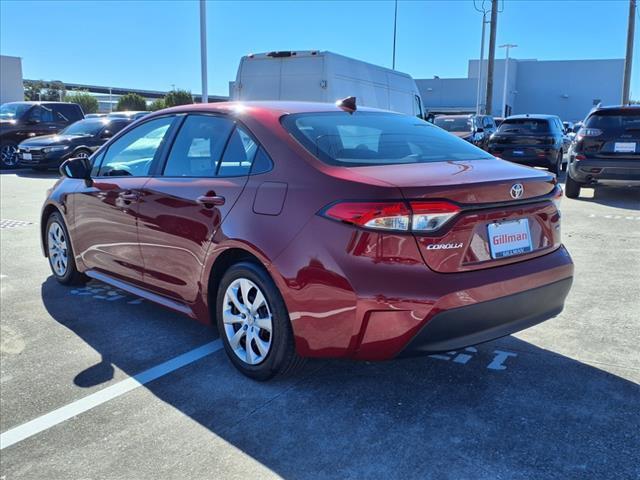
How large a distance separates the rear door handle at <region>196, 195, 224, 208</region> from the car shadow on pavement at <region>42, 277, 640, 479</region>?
3.27 ft

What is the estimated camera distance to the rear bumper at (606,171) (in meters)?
9.65

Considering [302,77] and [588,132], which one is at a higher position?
[302,77]

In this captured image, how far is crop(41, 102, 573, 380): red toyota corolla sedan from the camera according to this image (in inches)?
111

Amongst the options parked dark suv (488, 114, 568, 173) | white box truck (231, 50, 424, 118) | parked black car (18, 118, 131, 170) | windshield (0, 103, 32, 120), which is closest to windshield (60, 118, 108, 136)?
parked black car (18, 118, 131, 170)

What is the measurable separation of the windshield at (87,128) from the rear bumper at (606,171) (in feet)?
37.6

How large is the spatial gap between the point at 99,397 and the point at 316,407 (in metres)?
1.21

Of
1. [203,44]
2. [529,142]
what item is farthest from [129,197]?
[203,44]

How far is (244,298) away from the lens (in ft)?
11.1

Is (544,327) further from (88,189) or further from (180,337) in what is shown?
(88,189)

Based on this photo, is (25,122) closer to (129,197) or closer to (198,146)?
(129,197)

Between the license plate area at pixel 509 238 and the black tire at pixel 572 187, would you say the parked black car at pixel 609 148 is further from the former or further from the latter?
the license plate area at pixel 509 238

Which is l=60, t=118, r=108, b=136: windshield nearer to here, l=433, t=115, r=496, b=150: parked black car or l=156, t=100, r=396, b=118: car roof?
l=433, t=115, r=496, b=150: parked black car

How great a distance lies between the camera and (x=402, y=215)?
2783 mm

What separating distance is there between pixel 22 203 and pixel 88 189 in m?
6.50
